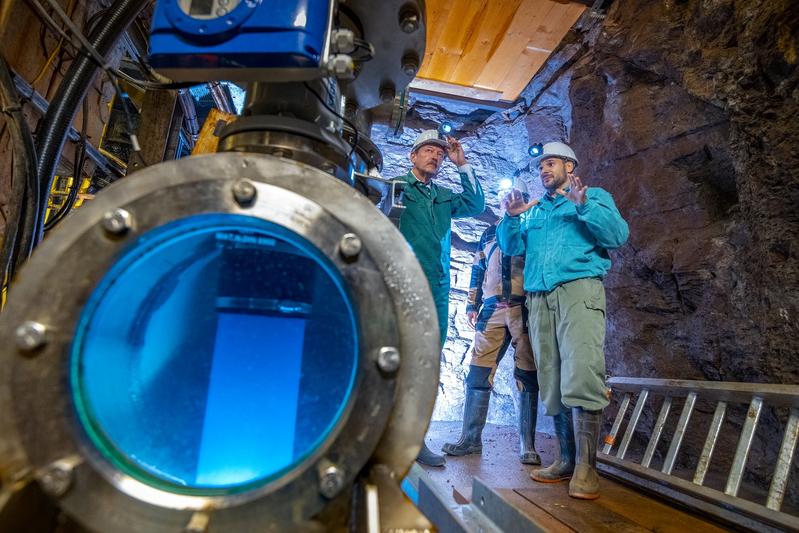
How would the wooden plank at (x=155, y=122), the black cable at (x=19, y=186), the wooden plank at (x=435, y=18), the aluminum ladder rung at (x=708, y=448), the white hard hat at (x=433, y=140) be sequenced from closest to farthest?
the black cable at (x=19, y=186), the aluminum ladder rung at (x=708, y=448), the wooden plank at (x=155, y=122), the white hard hat at (x=433, y=140), the wooden plank at (x=435, y=18)

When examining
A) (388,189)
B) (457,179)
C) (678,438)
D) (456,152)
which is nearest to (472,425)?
(678,438)

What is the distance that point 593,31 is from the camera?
13.2ft

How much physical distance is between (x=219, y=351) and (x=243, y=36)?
0.57 meters

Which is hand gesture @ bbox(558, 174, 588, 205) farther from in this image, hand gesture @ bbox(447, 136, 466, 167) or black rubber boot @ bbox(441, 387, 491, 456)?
black rubber boot @ bbox(441, 387, 491, 456)

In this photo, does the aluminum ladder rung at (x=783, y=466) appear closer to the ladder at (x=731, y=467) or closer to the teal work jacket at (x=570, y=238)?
the ladder at (x=731, y=467)

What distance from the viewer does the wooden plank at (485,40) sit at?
3.32 metres

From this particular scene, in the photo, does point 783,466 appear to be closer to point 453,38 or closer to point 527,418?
point 527,418

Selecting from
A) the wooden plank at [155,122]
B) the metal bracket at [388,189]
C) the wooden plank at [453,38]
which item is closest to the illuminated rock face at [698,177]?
the wooden plank at [453,38]

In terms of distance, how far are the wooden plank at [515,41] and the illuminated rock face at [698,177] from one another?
778 millimetres

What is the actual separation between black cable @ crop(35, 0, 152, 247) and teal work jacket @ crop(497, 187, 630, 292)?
1953mm

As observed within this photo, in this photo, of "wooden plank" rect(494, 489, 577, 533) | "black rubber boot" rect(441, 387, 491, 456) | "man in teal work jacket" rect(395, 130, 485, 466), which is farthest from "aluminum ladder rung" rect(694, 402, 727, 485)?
"man in teal work jacket" rect(395, 130, 485, 466)

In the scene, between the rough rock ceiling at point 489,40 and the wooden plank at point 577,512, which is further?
the rough rock ceiling at point 489,40

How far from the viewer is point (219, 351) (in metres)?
0.74

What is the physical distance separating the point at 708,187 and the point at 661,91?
87 cm
